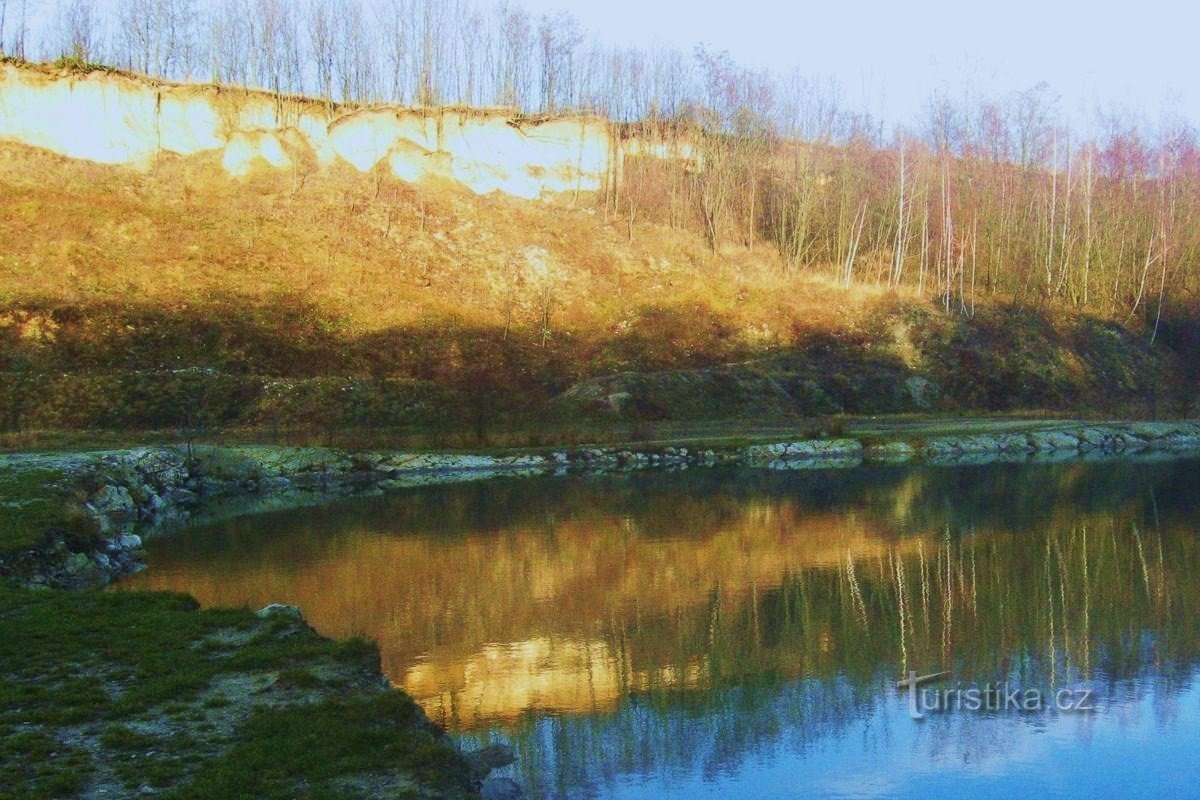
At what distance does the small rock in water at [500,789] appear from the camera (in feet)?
33.3

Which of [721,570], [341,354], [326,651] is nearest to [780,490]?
[721,570]

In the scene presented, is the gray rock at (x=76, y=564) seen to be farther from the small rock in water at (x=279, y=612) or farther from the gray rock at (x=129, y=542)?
the small rock in water at (x=279, y=612)

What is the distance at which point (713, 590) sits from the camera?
69.0 feet

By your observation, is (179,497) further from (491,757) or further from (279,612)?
(491,757)

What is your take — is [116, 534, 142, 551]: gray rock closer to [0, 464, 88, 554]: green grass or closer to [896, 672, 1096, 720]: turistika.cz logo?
[0, 464, 88, 554]: green grass

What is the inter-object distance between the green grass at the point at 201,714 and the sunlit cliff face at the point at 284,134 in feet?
216

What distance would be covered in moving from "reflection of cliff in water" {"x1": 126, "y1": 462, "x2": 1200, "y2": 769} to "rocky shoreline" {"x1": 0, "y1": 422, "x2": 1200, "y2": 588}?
7.33 feet

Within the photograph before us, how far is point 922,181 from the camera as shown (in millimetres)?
80812

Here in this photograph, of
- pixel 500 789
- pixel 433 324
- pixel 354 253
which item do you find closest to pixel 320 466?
pixel 433 324

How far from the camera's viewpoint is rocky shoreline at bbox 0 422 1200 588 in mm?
24922

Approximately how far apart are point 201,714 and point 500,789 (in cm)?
321

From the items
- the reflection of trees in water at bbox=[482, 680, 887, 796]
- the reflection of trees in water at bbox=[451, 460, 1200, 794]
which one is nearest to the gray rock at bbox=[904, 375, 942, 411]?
the reflection of trees in water at bbox=[451, 460, 1200, 794]

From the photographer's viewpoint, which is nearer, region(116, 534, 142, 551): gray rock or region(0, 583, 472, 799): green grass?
region(0, 583, 472, 799): green grass

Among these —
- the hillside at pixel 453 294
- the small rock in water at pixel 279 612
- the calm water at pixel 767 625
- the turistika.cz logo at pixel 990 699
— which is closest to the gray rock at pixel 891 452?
the hillside at pixel 453 294
